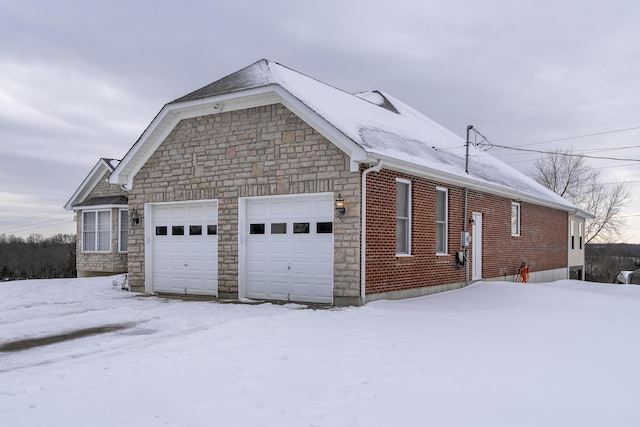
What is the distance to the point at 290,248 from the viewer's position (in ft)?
44.1

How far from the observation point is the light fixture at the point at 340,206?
1226 centimetres

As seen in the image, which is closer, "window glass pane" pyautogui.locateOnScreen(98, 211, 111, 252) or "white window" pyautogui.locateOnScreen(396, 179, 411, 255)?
"white window" pyautogui.locateOnScreen(396, 179, 411, 255)

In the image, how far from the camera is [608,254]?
58.3 m

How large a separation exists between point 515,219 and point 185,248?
1206cm

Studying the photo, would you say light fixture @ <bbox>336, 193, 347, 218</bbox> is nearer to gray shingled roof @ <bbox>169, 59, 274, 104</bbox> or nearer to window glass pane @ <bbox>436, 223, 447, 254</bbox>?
gray shingled roof @ <bbox>169, 59, 274, 104</bbox>

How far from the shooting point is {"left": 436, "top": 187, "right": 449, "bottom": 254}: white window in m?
15.4

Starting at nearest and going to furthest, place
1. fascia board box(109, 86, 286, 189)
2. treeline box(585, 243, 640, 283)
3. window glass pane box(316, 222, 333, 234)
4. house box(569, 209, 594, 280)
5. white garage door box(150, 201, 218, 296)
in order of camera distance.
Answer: window glass pane box(316, 222, 333, 234), fascia board box(109, 86, 286, 189), white garage door box(150, 201, 218, 296), house box(569, 209, 594, 280), treeline box(585, 243, 640, 283)

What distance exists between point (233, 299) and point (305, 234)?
251 centimetres

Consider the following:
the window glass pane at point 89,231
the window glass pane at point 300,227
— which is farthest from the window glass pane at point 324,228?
the window glass pane at point 89,231

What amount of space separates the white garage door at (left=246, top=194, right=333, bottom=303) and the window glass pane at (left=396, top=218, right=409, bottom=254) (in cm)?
188

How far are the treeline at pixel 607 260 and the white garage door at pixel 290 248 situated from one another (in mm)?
44417

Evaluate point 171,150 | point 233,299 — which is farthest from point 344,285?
point 171,150

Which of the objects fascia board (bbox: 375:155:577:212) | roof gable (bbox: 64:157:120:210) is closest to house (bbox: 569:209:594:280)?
fascia board (bbox: 375:155:577:212)

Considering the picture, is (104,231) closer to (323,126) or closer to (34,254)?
(323,126)
